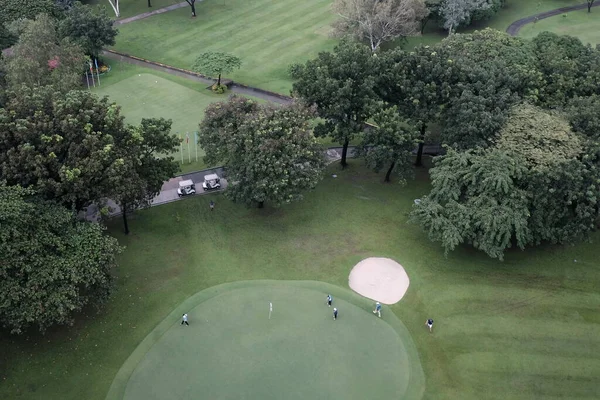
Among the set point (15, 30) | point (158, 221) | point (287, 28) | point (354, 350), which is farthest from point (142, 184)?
point (287, 28)

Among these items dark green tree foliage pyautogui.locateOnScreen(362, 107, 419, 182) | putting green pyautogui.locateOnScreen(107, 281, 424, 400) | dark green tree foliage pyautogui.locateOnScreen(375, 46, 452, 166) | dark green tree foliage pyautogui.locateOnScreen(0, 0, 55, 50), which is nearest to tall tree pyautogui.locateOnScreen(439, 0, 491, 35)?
dark green tree foliage pyautogui.locateOnScreen(375, 46, 452, 166)

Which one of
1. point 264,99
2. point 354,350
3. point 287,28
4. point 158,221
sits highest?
point 287,28

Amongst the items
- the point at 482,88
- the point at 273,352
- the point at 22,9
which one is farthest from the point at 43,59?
the point at 482,88

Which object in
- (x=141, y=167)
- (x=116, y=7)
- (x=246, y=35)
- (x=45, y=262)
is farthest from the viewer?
(x=116, y=7)

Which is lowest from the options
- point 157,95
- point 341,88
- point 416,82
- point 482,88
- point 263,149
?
point 157,95

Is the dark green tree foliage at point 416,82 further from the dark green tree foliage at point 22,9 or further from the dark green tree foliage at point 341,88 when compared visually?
the dark green tree foliage at point 22,9

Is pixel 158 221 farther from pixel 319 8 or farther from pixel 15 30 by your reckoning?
pixel 319 8

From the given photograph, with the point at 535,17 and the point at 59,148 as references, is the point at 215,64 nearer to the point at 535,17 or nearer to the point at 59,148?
the point at 59,148
